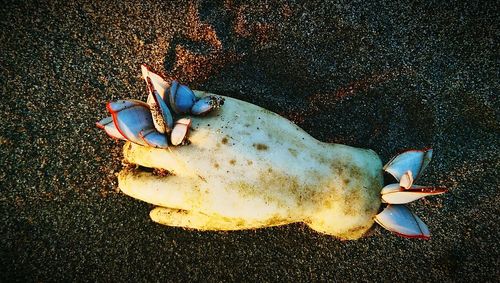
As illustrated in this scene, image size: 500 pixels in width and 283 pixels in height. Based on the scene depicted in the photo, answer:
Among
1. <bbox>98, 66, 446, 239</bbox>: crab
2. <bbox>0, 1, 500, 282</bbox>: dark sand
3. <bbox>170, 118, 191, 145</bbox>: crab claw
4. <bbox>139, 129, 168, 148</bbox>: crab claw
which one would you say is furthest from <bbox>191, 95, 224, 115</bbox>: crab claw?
<bbox>0, 1, 500, 282</bbox>: dark sand

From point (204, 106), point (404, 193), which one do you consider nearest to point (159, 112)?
point (204, 106)

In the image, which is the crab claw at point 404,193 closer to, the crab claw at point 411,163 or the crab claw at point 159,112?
the crab claw at point 411,163

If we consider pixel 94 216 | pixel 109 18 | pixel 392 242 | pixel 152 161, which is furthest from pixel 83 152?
pixel 392 242

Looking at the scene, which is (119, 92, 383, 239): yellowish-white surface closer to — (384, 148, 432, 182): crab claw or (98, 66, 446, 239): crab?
(98, 66, 446, 239): crab

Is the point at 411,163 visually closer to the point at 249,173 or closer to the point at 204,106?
the point at 249,173

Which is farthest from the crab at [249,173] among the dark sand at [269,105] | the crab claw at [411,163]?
the dark sand at [269,105]

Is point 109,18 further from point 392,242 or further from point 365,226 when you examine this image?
point 392,242
